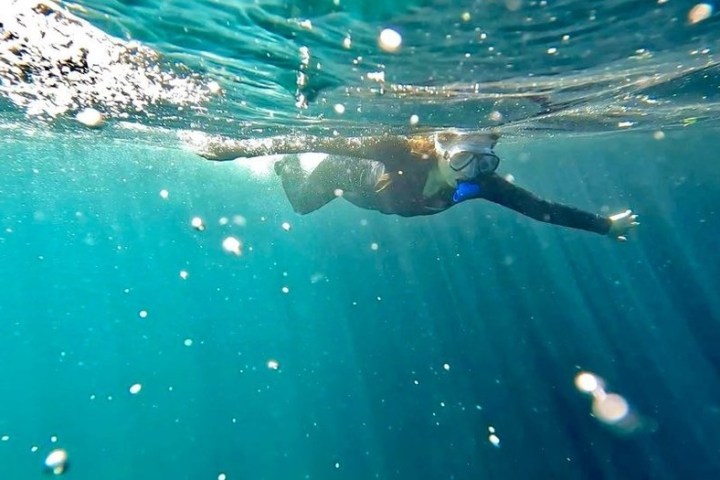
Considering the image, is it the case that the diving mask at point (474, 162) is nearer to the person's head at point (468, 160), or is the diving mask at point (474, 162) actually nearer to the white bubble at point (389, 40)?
the person's head at point (468, 160)

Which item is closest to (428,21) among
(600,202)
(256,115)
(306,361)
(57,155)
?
(256,115)

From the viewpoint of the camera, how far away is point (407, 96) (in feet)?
36.6

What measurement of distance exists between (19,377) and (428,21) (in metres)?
129

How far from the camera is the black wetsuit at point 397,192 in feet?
28.0

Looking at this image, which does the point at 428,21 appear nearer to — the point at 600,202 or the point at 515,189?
the point at 515,189

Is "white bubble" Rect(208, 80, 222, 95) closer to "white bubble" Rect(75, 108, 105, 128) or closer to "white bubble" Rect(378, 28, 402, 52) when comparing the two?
"white bubble" Rect(378, 28, 402, 52)

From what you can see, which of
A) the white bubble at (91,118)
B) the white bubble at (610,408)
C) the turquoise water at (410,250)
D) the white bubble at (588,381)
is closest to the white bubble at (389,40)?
the turquoise water at (410,250)

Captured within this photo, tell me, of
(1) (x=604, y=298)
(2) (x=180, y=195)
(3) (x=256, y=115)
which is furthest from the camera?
(2) (x=180, y=195)

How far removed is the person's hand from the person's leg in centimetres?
437

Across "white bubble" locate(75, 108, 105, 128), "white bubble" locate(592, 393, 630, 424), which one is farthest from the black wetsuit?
"white bubble" locate(592, 393, 630, 424)

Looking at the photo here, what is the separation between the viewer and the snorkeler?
810 centimetres

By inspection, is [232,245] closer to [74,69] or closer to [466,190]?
[74,69]

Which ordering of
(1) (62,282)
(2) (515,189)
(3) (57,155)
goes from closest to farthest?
(2) (515,189) < (3) (57,155) < (1) (62,282)

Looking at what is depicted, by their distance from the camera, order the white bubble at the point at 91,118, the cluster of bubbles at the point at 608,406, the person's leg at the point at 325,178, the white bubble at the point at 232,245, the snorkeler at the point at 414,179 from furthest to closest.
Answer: the white bubble at the point at 232,245 → the cluster of bubbles at the point at 608,406 → the white bubble at the point at 91,118 → the person's leg at the point at 325,178 → the snorkeler at the point at 414,179
